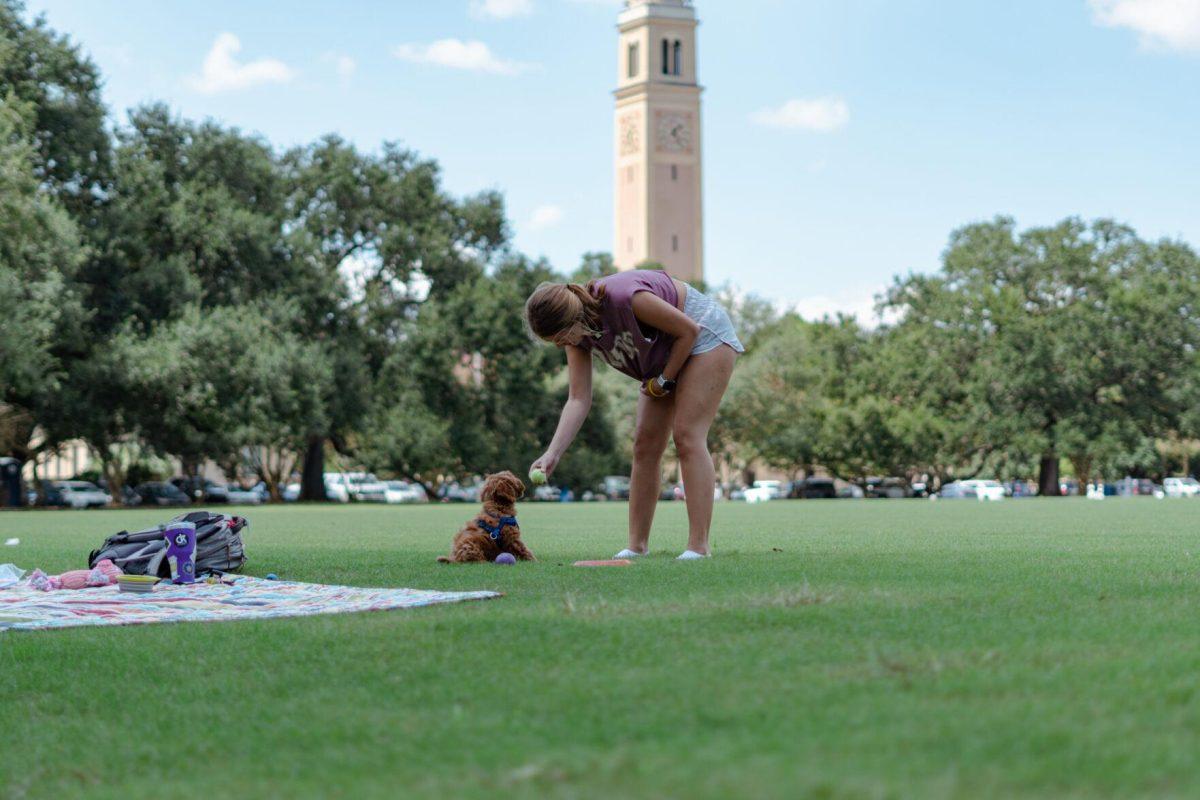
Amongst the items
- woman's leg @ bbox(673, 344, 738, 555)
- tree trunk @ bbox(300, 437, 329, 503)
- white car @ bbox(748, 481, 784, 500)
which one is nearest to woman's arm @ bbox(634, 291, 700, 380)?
woman's leg @ bbox(673, 344, 738, 555)

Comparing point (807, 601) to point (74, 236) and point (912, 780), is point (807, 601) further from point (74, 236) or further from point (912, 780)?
point (74, 236)

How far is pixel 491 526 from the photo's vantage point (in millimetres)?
8586

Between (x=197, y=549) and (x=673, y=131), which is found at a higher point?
(x=673, y=131)

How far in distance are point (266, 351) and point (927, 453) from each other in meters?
32.0

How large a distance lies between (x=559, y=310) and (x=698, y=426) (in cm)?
112

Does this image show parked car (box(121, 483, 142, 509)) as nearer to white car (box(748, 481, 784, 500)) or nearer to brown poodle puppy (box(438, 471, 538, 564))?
white car (box(748, 481, 784, 500))

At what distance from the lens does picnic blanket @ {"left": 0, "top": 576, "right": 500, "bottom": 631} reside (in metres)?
5.98

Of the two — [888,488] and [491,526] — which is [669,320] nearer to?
[491,526]

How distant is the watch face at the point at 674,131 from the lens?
111m

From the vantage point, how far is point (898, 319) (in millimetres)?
65938

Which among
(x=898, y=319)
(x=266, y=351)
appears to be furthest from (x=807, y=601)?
(x=898, y=319)

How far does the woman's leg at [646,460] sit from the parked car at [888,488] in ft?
202

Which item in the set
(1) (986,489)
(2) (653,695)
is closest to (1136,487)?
(1) (986,489)

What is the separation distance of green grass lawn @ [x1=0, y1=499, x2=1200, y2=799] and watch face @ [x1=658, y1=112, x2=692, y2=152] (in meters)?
107
